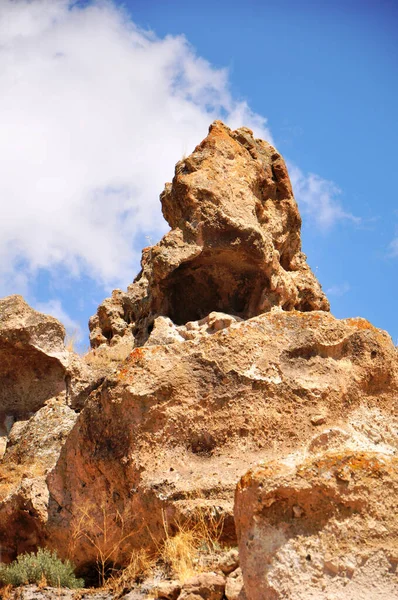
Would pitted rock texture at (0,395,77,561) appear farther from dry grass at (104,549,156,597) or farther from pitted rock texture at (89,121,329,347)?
pitted rock texture at (89,121,329,347)

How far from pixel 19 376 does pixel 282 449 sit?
609 cm

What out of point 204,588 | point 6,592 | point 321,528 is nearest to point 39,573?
point 6,592

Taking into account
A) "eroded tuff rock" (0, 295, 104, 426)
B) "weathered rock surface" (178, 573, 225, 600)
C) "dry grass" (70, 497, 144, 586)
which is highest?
"eroded tuff rock" (0, 295, 104, 426)

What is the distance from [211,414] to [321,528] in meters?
2.52

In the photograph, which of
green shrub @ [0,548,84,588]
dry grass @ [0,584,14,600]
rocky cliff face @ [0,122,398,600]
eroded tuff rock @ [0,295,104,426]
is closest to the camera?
dry grass @ [0,584,14,600]

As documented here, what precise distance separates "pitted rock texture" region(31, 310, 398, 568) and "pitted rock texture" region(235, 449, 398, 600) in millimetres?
1808

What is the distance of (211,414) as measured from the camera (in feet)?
22.4

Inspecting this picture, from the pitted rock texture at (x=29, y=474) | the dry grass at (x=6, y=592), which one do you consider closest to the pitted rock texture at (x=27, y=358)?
the pitted rock texture at (x=29, y=474)

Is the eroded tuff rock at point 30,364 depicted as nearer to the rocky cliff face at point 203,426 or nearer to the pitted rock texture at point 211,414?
the rocky cliff face at point 203,426

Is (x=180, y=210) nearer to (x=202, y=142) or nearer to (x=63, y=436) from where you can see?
(x=202, y=142)

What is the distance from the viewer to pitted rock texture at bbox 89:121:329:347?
1038cm

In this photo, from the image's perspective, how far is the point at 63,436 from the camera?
915 cm

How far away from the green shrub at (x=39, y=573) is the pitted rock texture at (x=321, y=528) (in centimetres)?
234

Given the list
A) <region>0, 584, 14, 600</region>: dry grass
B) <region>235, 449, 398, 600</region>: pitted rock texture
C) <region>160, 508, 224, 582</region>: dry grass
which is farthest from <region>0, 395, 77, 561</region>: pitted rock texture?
<region>235, 449, 398, 600</region>: pitted rock texture
